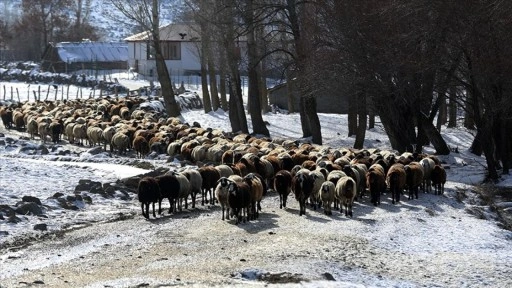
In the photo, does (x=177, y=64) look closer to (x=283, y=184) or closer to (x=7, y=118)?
(x=7, y=118)

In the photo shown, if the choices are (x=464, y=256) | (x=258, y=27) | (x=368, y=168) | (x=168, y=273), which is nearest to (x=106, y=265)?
(x=168, y=273)

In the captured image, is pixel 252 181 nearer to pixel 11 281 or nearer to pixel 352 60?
pixel 11 281

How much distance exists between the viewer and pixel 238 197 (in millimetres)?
19625

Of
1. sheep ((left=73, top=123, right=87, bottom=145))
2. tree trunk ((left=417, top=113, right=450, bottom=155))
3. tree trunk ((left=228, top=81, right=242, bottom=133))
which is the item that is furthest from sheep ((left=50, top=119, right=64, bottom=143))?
tree trunk ((left=417, top=113, right=450, bottom=155))

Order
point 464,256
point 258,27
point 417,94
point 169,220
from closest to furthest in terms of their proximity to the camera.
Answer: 1. point 464,256
2. point 169,220
3. point 417,94
4. point 258,27

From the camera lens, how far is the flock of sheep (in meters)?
20.9

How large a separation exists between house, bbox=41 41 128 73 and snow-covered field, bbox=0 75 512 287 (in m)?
60.8

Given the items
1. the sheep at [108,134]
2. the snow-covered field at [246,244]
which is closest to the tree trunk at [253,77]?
the sheep at [108,134]

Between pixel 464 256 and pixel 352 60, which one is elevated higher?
pixel 352 60

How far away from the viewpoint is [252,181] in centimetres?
2078

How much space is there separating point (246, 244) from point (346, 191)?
439cm

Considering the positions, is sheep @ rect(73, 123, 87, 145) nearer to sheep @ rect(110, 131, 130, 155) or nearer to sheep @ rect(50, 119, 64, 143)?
sheep @ rect(50, 119, 64, 143)

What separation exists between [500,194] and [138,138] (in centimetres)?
1323

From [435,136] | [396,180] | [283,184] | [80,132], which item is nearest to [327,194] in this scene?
[283,184]
